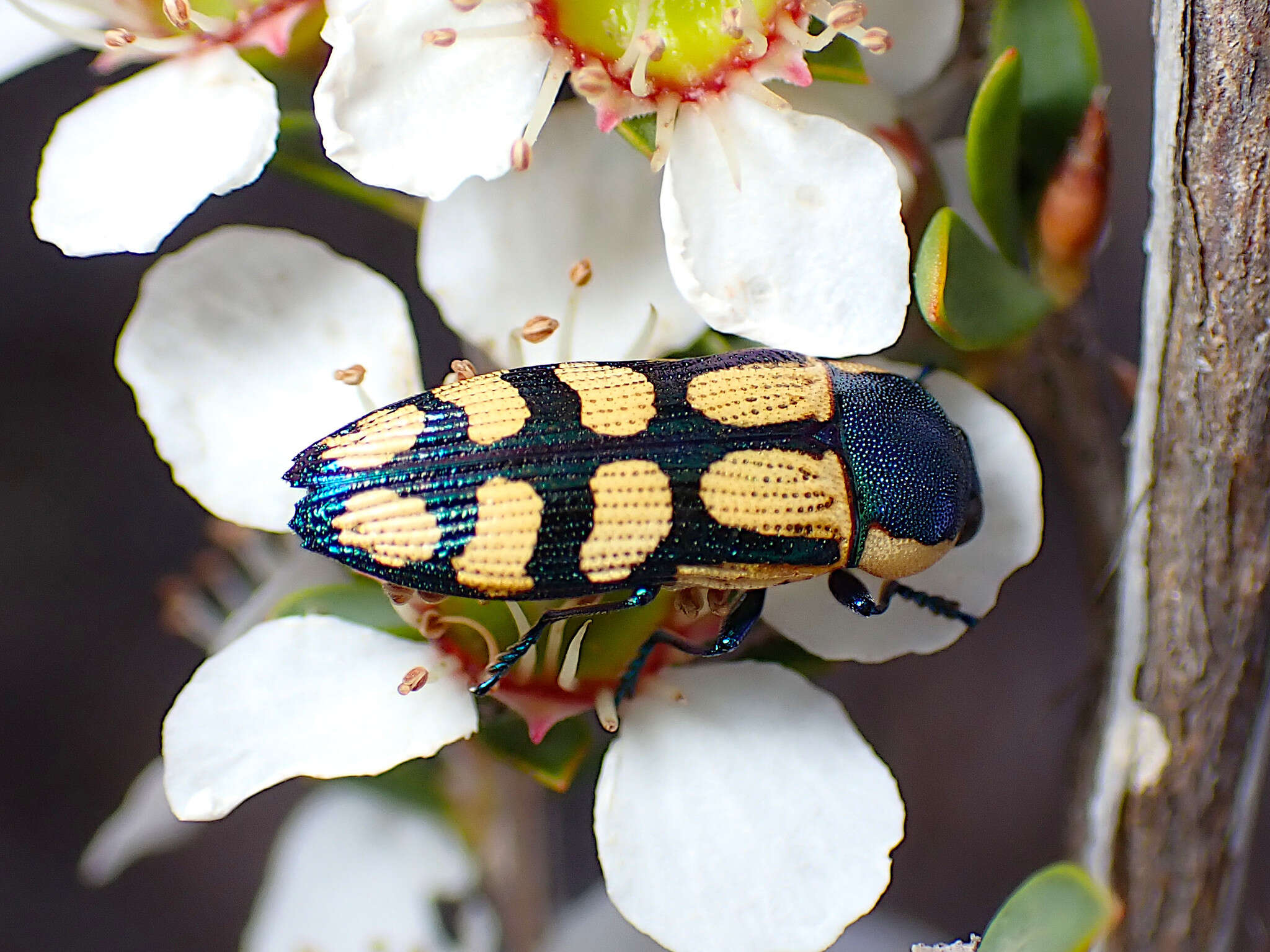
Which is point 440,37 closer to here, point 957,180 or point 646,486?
point 646,486

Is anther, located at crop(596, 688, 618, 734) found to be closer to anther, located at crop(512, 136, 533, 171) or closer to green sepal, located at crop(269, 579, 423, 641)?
green sepal, located at crop(269, 579, 423, 641)

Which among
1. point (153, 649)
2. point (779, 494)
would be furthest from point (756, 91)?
point (153, 649)

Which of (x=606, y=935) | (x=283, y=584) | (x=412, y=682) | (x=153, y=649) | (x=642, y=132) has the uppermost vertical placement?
(x=642, y=132)

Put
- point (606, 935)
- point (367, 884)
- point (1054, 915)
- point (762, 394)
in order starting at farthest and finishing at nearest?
point (606, 935) → point (367, 884) → point (762, 394) → point (1054, 915)

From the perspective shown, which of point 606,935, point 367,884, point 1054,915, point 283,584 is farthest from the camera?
point 606,935

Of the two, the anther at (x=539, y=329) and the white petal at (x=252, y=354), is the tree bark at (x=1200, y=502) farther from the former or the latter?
the white petal at (x=252, y=354)

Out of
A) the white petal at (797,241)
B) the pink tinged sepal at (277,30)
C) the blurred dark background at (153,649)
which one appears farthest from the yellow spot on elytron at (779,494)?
the blurred dark background at (153,649)
